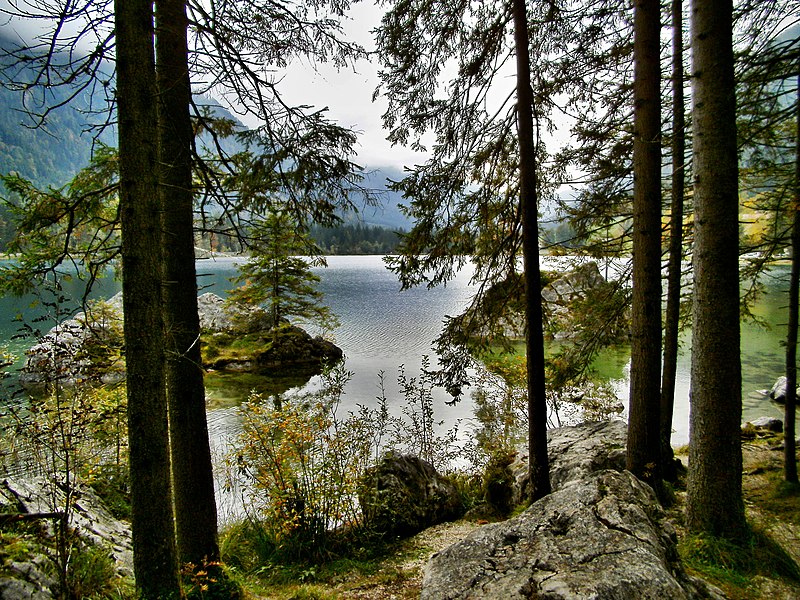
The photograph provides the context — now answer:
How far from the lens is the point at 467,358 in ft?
18.1

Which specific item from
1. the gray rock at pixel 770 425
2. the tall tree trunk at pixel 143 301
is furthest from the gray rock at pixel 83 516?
the gray rock at pixel 770 425

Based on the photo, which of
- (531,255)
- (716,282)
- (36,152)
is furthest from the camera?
(36,152)

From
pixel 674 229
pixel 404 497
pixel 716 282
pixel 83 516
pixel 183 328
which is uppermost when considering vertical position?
pixel 674 229

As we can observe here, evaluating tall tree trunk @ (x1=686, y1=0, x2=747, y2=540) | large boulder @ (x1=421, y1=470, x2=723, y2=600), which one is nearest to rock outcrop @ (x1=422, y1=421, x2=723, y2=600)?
large boulder @ (x1=421, y1=470, x2=723, y2=600)

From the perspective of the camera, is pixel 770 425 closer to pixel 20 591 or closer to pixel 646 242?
pixel 646 242

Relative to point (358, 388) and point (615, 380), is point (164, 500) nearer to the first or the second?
point (358, 388)

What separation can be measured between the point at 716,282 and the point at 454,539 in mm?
3949

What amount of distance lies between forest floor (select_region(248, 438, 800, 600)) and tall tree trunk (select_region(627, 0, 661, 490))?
3.18ft

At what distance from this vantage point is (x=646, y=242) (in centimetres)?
433

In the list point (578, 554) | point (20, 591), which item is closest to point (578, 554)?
point (578, 554)

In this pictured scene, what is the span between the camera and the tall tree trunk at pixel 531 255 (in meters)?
4.40

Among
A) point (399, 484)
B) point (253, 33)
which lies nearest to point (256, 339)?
point (399, 484)

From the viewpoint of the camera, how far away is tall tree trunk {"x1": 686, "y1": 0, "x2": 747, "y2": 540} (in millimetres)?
3205

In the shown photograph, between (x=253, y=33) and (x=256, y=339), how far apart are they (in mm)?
16343
